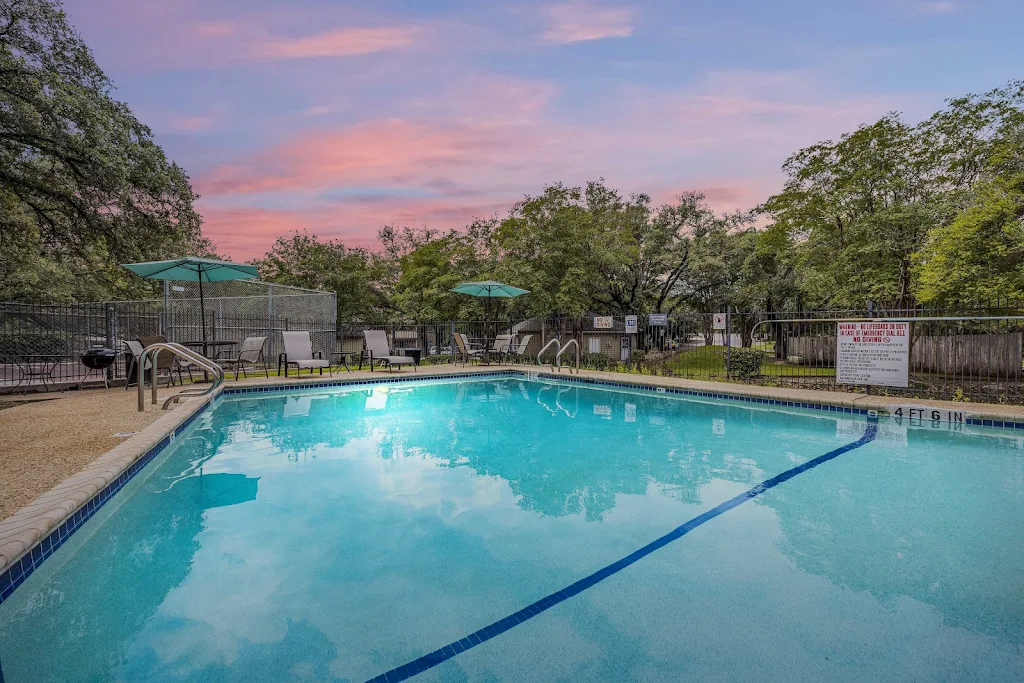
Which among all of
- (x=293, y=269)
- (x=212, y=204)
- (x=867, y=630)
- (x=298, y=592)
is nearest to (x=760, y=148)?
(x=867, y=630)

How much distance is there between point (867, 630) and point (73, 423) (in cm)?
728

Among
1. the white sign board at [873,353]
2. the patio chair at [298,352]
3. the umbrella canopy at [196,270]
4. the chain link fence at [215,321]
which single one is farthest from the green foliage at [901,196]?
the chain link fence at [215,321]

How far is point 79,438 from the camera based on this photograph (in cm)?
475

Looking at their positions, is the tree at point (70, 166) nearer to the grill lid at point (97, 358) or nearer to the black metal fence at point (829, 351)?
the grill lid at point (97, 358)

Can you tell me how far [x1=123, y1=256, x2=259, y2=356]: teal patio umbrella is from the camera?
921 cm

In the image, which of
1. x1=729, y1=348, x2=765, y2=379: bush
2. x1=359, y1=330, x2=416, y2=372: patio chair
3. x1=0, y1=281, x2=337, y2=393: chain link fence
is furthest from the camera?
x1=359, y1=330, x2=416, y2=372: patio chair

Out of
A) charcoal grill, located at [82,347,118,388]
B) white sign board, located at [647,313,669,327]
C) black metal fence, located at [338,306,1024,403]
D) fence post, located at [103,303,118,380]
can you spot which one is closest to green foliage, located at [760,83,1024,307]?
black metal fence, located at [338,306,1024,403]

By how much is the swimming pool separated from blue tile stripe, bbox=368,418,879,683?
12mm

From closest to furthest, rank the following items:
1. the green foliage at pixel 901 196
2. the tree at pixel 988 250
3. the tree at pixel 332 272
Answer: the tree at pixel 988 250 → the green foliage at pixel 901 196 → the tree at pixel 332 272

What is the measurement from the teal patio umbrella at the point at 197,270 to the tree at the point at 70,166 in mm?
3797

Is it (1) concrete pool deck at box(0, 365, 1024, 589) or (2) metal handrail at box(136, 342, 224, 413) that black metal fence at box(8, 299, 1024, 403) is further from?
(2) metal handrail at box(136, 342, 224, 413)

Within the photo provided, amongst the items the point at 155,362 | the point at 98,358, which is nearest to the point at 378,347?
the point at 98,358

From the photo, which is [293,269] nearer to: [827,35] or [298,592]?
[827,35]

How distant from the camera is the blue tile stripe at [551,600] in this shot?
197 centimetres
